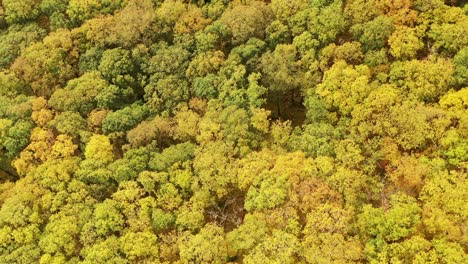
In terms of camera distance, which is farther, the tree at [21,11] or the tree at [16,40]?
the tree at [21,11]

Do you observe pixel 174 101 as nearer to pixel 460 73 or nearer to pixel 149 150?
pixel 149 150

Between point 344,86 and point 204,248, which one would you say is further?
point 344,86

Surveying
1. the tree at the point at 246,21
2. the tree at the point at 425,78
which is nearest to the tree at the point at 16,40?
the tree at the point at 246,21

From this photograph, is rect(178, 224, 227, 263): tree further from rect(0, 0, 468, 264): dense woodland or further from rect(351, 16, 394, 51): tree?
rect(351, 16, 394, 51): tree

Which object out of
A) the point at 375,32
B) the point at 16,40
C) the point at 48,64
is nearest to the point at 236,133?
the point at 375,32

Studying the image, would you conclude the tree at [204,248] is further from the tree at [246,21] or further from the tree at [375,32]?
the tree at [375,32]

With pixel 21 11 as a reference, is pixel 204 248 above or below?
below

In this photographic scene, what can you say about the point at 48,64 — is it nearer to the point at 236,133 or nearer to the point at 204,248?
the point at 236,133

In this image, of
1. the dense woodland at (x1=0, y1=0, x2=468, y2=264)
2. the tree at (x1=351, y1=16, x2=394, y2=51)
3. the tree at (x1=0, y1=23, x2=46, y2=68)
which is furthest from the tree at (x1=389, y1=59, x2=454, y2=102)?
the tree at (x1=0, y1=23, x2=46, y2=68)
